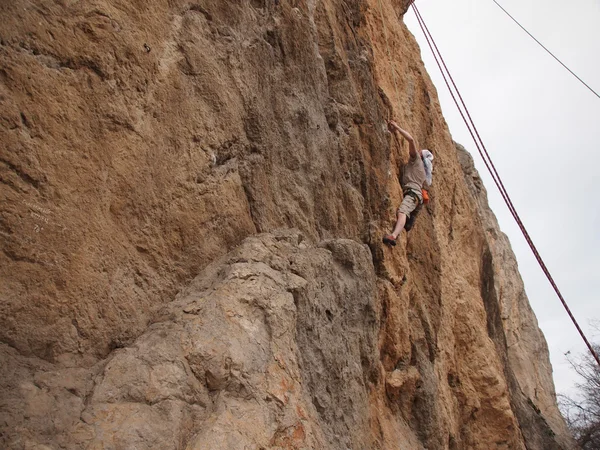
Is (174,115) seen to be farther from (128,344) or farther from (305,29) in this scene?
(305,29)

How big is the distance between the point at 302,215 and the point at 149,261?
1970 mm

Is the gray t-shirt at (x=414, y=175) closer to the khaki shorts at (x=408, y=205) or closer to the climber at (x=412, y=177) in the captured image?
the climber at (x=412, y=177)

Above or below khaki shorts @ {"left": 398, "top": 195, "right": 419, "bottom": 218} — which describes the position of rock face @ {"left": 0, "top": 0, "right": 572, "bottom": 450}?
below

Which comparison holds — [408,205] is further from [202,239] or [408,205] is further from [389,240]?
[202,239]

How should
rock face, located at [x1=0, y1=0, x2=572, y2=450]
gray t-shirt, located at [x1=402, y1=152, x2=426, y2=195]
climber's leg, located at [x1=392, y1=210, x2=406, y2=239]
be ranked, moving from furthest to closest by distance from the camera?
gray t-shirt, located at [x1=402, y1=152, x2=426, y2=195], climber's leg, located at [x1=392, y1=210, x2=406, y2=239], rock face, located at [x1=0, y1=0, x2=572, y2=450]

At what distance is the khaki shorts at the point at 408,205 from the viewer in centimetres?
802

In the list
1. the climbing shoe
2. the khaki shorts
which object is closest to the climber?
the khaki shorts

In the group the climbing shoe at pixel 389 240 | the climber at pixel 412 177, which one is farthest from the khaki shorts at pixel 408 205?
the climbing shoe at pixel 389 240

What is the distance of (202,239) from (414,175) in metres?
4.47

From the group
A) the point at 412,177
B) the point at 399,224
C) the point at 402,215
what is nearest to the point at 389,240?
the point at 399,224

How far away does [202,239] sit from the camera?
4.86 meters

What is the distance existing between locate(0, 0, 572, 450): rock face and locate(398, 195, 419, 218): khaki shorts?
0.13m

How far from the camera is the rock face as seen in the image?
359 centimetres

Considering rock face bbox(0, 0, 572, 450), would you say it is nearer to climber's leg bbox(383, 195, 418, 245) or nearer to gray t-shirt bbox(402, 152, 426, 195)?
climber's leg bbox(383, 195, 418, 245)
